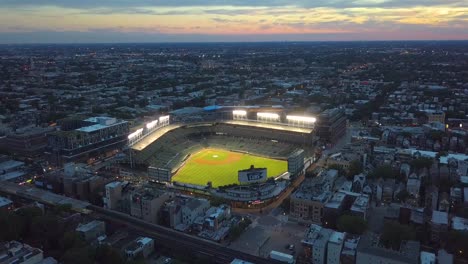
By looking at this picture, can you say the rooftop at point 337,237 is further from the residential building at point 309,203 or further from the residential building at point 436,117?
the residential building at point 436,117

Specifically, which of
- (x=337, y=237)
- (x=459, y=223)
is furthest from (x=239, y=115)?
(x=459, y=223)

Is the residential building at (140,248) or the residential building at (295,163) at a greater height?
the residential building at (295,163)

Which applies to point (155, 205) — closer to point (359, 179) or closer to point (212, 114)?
point (359, 179)

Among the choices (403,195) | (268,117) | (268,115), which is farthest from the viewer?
(268,117)

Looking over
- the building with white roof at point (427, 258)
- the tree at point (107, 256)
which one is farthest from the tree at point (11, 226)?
the building with white roof at point (427, 258)

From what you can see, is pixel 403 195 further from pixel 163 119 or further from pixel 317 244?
pixel 163 119

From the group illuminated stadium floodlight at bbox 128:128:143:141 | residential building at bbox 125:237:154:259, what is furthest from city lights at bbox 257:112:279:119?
residential building at bbox 125:237:154:259
